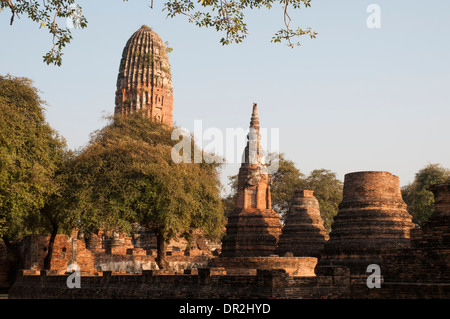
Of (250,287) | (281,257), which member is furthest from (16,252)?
(250,287)

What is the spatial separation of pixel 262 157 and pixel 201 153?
8.59 m

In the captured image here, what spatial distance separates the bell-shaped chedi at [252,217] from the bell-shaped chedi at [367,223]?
945 centimetres

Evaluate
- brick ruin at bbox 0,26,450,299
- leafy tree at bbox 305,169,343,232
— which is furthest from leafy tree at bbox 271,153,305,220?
brick ruin at bbox 0,26,450,299

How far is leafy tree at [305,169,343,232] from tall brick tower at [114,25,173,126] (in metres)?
16.4

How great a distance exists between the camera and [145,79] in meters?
63.1

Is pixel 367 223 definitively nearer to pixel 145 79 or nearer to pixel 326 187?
pixel 326 187

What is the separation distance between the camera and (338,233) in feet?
84.0

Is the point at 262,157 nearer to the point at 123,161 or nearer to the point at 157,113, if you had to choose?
Result: the point at 123,161

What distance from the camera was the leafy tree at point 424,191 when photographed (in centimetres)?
5131

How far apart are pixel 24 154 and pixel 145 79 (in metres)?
39.2

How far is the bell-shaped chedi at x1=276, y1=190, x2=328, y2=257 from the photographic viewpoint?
34528 millimetres

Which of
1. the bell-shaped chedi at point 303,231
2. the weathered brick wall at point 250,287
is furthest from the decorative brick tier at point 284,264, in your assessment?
the bell-shaped chedi at point 303,231

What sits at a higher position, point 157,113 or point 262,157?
point 157,113

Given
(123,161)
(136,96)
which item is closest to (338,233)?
(123,161)
